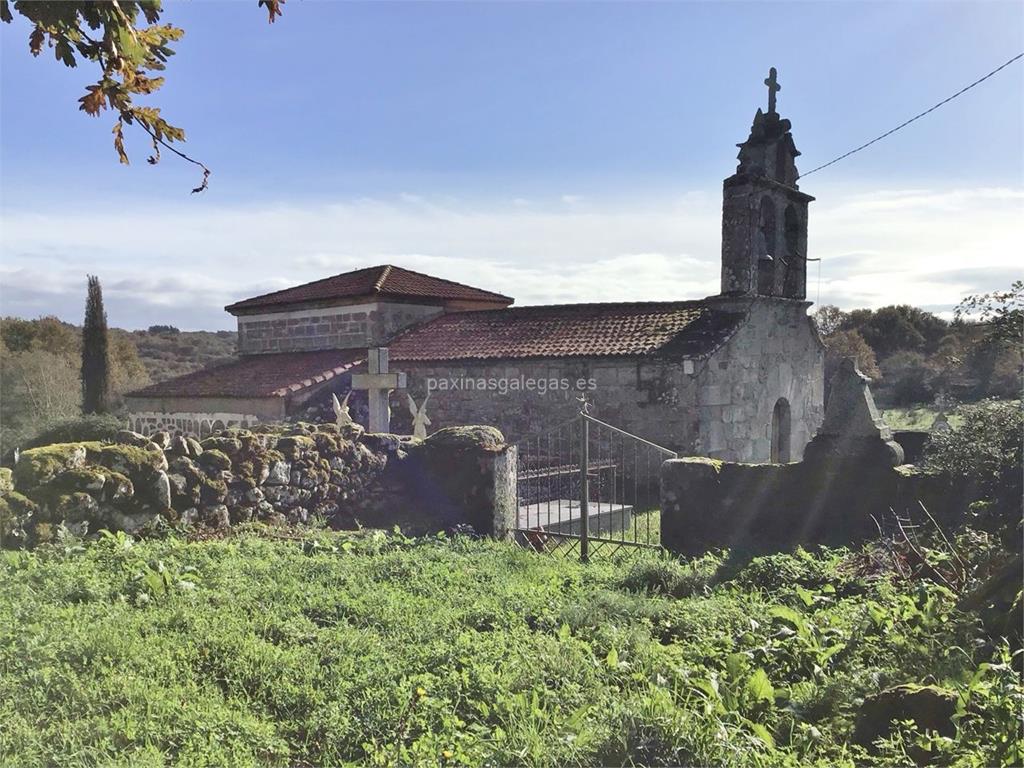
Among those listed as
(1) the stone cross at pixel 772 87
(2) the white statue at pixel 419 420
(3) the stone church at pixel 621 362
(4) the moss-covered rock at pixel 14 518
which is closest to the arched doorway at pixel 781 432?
(3) the stone church at pixel 621 362

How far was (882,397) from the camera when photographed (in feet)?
109

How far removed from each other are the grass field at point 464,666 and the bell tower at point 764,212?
9.79 metres

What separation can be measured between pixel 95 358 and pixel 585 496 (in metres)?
23.5

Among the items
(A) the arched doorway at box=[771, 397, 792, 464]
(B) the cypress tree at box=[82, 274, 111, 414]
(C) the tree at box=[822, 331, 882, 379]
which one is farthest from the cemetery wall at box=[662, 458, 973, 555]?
(C) the tree at box=[822, 331, 882, 379]

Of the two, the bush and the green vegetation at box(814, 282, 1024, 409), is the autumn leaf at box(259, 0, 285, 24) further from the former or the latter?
the green vegetation at box(814, 282, 1024, 409)

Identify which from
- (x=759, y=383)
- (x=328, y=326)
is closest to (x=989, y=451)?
(x=759, y=383)

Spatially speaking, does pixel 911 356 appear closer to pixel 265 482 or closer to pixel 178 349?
pixel 265 482

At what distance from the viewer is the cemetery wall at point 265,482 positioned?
22.0ft

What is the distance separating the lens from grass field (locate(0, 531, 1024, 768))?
3.43 m

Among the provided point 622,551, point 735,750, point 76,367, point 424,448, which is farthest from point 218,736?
point 76,367

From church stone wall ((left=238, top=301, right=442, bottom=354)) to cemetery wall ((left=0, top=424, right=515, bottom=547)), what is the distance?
10021 mm

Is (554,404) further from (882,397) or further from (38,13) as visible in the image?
(882,397)

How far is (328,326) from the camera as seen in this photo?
69.1ft

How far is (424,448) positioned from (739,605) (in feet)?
17.9
